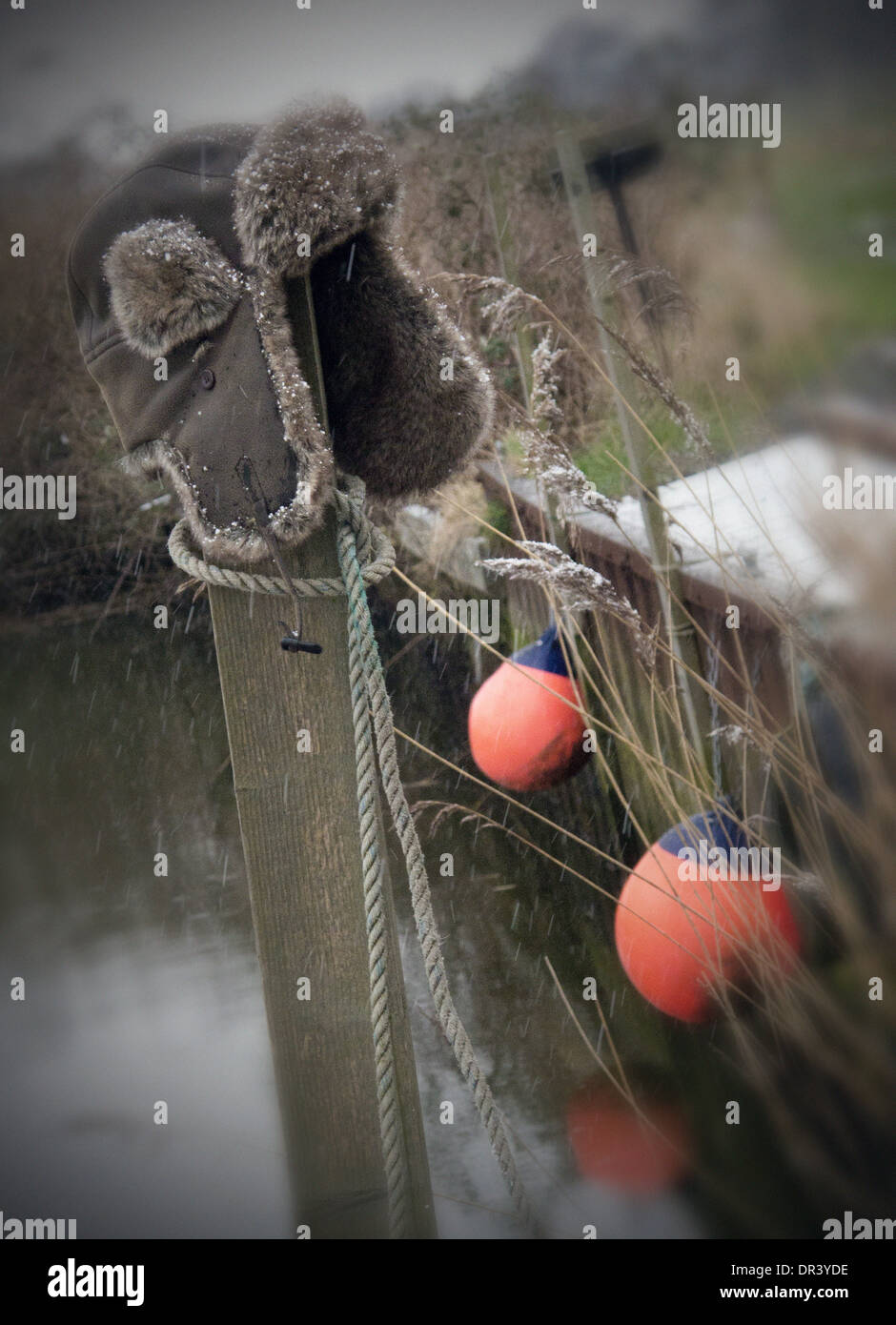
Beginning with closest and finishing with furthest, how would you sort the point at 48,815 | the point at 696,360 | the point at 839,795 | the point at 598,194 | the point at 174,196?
the point at 174,196 < the point at 839,795 < the point at 696,360 < the point at 598,194 < the point at 48,815

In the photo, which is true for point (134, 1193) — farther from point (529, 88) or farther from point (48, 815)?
point (529, 88)

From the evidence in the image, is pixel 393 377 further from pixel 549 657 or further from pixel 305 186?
pixel 549 657

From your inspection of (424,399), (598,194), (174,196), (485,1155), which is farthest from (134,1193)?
(598,194)

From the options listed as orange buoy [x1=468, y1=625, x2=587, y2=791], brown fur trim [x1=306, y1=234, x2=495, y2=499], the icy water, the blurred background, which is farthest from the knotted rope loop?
orange buoy [x1=468, y1=625, x2=587, y2=791]

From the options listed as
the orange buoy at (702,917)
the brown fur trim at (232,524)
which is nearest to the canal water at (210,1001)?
the orange buoy at (702,917)

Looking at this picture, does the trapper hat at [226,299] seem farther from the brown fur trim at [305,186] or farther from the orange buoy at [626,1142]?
the orange buoy at [626,1142]

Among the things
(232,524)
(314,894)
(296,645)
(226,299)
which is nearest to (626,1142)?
(314,894)
